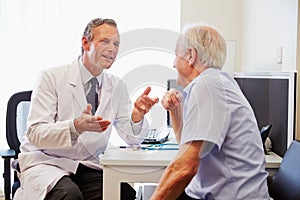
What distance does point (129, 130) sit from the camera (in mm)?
1946

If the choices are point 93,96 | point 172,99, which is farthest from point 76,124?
point 172,99

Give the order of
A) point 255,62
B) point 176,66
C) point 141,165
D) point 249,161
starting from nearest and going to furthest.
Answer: point 249,161
point 176,66
point 141,165
point 255,62

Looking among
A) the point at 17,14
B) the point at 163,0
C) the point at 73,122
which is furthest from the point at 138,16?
the point at 73,122

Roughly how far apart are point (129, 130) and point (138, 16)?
4.33 feet

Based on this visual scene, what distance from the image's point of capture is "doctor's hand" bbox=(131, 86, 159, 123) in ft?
5.52

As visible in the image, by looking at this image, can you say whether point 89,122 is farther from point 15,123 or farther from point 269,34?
point 269,34

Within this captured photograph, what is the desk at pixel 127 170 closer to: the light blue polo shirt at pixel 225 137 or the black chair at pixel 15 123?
the light blue polo shirt at pixel 225 137

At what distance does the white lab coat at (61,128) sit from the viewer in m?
1.74

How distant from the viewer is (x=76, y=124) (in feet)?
5.55

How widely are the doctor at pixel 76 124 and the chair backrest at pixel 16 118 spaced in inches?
13.6

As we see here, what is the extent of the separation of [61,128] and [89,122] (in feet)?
0.62

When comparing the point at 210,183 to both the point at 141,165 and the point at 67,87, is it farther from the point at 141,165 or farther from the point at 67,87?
→ the point at 67,87

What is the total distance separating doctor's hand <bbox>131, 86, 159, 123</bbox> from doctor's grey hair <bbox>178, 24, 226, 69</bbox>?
0.89ft

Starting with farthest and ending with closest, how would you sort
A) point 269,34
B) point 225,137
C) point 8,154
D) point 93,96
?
point 269,34
point 8,154
point 93,96
point 225,137
